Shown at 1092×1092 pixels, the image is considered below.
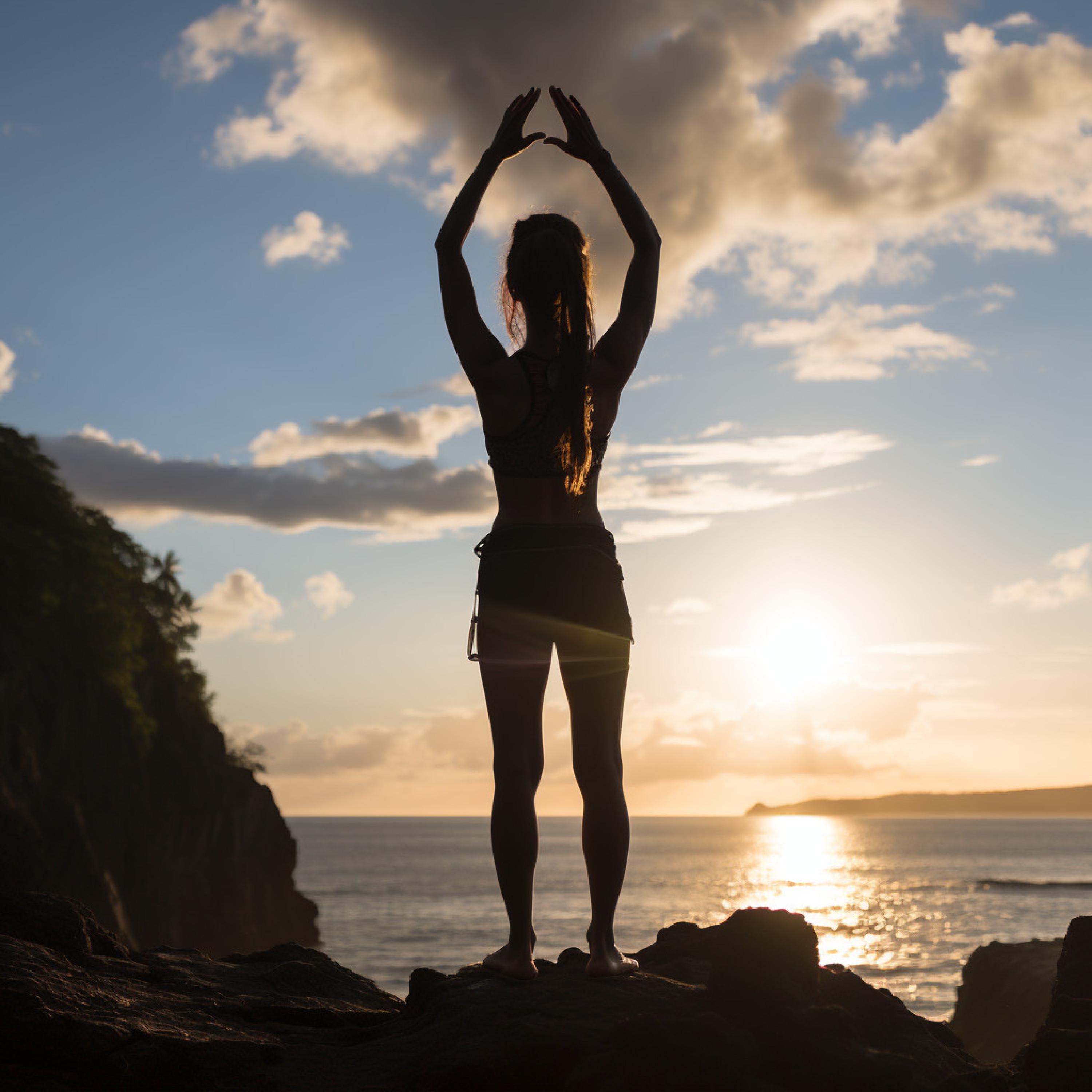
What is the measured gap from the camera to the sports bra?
151 inches

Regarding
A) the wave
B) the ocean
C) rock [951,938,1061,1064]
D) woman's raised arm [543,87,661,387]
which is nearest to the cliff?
the ocean

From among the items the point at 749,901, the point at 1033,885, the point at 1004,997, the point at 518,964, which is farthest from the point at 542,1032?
the point at 1033,885

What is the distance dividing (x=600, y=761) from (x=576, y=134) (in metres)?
2.66

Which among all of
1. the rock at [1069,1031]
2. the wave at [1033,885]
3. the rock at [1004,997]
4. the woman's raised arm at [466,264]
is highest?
the woman's raised arm at [466,264]

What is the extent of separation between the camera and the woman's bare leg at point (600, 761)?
3.76m

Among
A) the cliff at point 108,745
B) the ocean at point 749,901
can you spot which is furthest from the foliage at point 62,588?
the ocean at point 749,901

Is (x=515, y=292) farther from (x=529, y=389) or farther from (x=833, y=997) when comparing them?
(x=833, y=997)

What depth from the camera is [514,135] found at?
4.12m

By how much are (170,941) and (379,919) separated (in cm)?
2861

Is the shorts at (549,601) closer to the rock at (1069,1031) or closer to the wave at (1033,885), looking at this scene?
the rock at (1069,1031)

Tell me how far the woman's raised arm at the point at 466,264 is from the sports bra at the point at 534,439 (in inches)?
6.5

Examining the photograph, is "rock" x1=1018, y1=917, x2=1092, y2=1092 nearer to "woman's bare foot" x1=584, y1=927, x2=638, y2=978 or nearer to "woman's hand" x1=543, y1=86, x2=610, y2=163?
"woman's bare foot" x1=584, y1=927, x2=638, y2=978

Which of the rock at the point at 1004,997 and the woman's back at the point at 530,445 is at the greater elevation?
the woman's back at the point at 530,445

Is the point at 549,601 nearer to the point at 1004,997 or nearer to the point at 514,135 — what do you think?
the point at 514,135
